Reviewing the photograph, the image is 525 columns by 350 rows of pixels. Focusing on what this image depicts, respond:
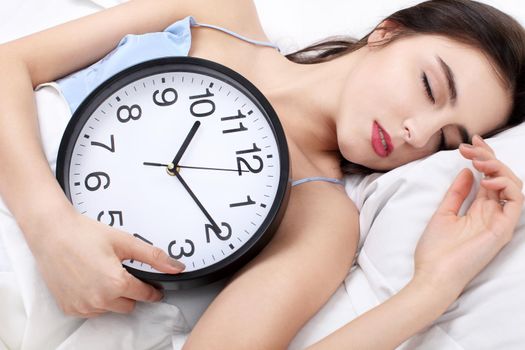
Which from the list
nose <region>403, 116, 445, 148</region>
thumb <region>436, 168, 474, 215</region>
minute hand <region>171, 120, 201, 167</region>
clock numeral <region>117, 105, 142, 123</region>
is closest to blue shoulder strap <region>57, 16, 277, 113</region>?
clock numeral <region>117, 105, 142, 123</region>

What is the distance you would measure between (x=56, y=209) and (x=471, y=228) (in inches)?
26.7

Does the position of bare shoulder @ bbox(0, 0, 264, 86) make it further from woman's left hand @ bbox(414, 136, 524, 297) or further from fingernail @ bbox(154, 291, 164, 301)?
woman's left hand @ bbox(414, 136, 524, 297)

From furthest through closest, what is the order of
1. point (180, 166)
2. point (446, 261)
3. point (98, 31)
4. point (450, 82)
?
point (98, 31)
point (450, 82)
point (180, 166)
point (446, 261)

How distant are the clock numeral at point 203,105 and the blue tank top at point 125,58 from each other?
0.19 meters

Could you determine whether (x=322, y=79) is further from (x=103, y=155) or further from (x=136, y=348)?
(x=136, y=348)

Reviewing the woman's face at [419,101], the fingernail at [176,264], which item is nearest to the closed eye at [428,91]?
the woman's face at [419,101]

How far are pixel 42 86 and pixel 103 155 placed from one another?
0.28 meters

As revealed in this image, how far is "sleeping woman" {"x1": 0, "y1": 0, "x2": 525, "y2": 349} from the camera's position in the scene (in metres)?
0.96

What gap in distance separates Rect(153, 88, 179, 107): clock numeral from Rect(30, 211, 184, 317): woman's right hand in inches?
9.8

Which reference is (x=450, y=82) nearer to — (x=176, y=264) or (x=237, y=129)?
(x=237, y=129)

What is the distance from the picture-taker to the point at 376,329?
916mm

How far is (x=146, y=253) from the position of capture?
0.96 metres

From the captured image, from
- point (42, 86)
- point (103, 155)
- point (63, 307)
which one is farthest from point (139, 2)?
point (63, 307)

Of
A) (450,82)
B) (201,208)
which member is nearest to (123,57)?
(201,208)
